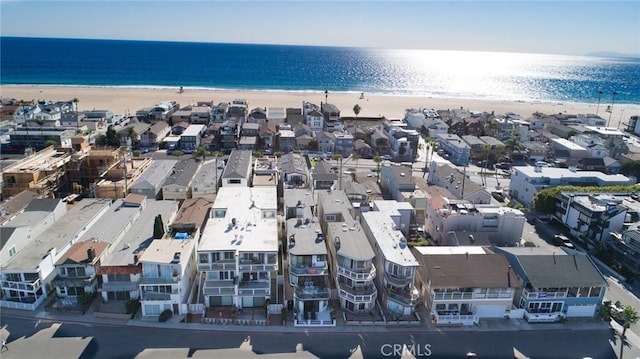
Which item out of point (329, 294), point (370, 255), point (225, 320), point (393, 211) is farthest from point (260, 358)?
point (393, 211)

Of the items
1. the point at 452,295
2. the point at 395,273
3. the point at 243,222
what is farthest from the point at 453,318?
the point at 243,222

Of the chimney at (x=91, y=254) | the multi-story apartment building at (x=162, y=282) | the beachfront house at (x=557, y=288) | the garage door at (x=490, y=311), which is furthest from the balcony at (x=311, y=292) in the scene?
the chimney at (x=91, y=254)

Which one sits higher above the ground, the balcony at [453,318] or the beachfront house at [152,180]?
the beachfront house at [152,180]

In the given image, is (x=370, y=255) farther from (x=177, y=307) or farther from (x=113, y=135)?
(x=113, y=135)

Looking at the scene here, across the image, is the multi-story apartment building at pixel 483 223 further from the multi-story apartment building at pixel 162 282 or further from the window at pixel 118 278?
the window at pixel 118 278

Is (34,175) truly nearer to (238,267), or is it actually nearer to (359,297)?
(238,267)

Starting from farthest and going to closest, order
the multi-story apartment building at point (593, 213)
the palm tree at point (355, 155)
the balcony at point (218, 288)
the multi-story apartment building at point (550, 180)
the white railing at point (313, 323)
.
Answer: the palm tree at point (355, 155) → the multi-story apartment building at point (550, 180) → the multi-story apartment building at point (593, 213) → the balcony at point (218, 288) → the white railing at point (313, 323)
